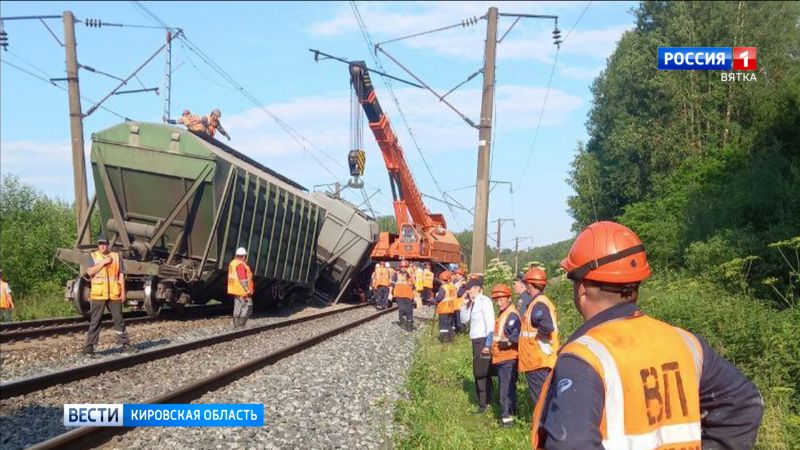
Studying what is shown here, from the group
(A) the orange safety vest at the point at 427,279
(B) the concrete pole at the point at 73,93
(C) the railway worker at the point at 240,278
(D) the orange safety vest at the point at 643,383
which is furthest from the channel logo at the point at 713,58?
(D) the orange safety vest at the point at 643,383

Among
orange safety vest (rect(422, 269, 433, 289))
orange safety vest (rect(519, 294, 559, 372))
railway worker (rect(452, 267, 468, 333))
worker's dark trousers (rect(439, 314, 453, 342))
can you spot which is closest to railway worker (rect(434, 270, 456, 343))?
worker's dark trousers (rect(439, 314, 453, 342))

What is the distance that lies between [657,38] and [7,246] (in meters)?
25.4

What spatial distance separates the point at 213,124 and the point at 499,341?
1030cm

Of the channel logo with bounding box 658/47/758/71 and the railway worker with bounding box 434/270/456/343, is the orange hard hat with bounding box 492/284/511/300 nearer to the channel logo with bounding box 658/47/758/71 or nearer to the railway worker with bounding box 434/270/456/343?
the railway worker with bounding box 434/270/456/343

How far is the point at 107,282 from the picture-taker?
10.9 meters

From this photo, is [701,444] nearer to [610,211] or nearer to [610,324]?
[610,324]

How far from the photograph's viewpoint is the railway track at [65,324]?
11.9 metres

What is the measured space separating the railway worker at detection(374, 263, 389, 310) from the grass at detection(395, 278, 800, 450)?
1372cm

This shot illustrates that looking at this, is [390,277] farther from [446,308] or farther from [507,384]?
[507,384]

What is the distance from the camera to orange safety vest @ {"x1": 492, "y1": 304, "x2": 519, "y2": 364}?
7645 mm

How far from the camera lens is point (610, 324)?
7.07ft

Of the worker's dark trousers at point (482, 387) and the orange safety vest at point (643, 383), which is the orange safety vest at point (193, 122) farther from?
the orange safety vest at point (643, 383)

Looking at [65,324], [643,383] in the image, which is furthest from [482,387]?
[65,324]

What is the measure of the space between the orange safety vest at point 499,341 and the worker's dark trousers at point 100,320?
6123 mm
